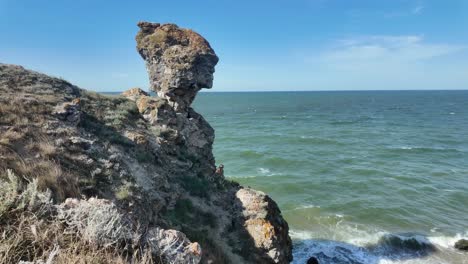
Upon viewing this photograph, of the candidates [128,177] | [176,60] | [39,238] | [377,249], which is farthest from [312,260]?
[39,238]

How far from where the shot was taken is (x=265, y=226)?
40.6ft

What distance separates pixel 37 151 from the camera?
8656mm

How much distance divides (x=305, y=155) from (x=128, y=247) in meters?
40.5

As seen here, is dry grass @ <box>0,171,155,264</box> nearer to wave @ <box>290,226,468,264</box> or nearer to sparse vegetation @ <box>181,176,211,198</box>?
sparse vegetation @ <box>181,176,211,198</box>

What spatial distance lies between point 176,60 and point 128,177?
9.88m

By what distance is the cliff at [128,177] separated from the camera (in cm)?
536

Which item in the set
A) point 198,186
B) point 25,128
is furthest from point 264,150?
point 25,128

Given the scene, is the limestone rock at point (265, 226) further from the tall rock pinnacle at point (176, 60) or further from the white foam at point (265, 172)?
the white foam at point (265, 172)

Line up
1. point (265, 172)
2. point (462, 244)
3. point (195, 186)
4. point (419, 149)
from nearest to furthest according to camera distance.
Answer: point (195, 186), point (462, 244), point (265, 172), point (419, 149)

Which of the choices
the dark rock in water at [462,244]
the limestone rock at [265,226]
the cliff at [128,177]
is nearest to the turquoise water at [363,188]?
the dark rock in water at [462,244]

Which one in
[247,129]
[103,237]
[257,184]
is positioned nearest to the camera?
[103,237]

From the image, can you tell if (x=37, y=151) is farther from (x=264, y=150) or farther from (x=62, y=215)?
(x=264, y=150)

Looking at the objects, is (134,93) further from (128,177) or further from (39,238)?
(39,238)

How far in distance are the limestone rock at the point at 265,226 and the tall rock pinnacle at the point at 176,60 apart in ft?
24.2
